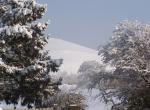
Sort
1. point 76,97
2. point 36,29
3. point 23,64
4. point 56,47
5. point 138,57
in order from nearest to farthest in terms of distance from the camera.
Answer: point 36,29
point 23,64
point 138,57
point 76,97
point 56,47

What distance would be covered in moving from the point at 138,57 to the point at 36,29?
9048 mm

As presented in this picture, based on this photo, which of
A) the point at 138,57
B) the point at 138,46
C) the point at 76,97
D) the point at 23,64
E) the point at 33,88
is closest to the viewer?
the point at 23,64

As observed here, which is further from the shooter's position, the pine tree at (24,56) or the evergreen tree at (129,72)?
the evergreen tree at (129,72)

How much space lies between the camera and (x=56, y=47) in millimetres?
141250

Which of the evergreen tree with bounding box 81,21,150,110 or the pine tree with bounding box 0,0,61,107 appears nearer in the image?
the pine tree with bounding box 0,0,61,107

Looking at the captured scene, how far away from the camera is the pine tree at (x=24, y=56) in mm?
22016

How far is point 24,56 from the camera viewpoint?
2597 centimetres

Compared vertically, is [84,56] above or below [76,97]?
above

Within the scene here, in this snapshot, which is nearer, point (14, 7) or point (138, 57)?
point (14, 7)

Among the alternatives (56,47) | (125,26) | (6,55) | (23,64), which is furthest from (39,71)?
(56,47)

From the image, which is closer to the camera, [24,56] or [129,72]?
[24,56]

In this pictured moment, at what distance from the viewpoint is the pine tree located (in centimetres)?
2202

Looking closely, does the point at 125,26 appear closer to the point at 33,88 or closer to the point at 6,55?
the point at 33,88

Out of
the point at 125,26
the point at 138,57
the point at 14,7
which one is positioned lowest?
the point at 138,57
